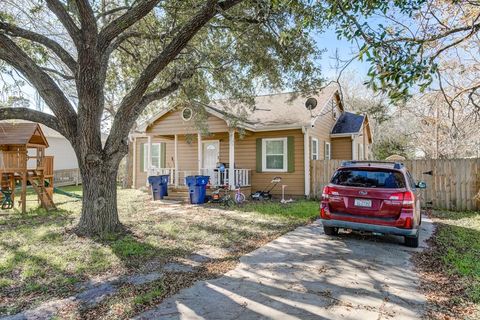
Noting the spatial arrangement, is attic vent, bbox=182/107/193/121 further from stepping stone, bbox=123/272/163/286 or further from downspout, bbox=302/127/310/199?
stepping stone, bbox=123/272/163/286

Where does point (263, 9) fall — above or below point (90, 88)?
above

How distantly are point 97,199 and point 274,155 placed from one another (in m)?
8.82

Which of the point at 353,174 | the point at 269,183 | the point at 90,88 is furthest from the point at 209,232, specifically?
the point at 269,183

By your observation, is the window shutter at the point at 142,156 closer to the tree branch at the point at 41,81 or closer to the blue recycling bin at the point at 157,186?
the blue recycling bin at the point at 157,186

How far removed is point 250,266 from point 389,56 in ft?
12.0

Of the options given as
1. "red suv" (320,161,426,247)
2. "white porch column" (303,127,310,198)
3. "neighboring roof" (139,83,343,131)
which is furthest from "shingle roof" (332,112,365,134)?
"red suv" (320,161,426,247)

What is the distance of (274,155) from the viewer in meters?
14.0

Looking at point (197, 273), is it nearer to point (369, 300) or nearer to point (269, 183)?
point (369, 300)

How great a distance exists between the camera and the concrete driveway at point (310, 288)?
337cm

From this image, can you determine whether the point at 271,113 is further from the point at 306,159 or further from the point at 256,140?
the point at 306,159

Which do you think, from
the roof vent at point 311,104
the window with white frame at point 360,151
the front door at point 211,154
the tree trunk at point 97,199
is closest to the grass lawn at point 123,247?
the tree trunk at point 97,199

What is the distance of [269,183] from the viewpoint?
1408 centimetres

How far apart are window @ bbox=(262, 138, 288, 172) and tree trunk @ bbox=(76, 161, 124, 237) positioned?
8314 millimetres

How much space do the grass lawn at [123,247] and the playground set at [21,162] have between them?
2.59ft
